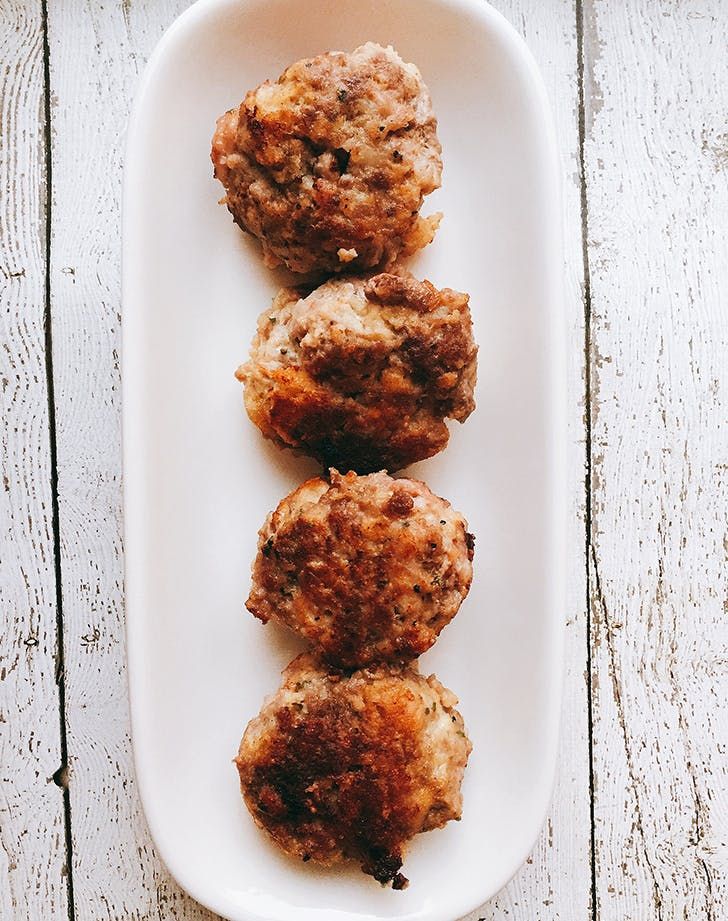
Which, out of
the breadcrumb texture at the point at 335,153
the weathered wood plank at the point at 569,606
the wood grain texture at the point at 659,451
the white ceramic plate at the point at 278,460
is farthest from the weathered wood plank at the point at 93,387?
the wood grain texture at the point at 659,451

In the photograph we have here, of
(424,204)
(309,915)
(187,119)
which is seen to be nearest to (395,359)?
(424,204)

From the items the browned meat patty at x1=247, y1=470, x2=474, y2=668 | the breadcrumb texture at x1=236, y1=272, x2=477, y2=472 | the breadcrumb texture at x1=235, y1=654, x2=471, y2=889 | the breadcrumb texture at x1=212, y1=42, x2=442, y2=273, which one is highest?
the breadcrumb texture at x1=212, y1=42, x2=442, y2=273

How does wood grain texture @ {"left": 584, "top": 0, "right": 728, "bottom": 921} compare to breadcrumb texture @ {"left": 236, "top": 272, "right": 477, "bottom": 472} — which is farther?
wood grain texture @ {"left": 584, "top": 0, "right": 728, "bottom": 921}

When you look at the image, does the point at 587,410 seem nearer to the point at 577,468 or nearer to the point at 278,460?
the point at 577,468

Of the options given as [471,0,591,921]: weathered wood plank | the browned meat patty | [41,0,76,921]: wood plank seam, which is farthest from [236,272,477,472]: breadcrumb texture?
[41,0,76,921]: wood plank seam

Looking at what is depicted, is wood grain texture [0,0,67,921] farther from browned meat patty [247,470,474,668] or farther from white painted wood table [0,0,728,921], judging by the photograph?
browned meat patty [247,470,474,668]

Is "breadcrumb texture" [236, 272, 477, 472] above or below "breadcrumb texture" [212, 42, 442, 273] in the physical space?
below

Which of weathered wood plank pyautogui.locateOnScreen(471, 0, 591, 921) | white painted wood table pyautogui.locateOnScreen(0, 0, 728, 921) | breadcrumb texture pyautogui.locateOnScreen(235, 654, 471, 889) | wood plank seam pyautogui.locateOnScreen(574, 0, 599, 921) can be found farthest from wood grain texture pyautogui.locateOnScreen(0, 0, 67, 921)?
wood plank seam pyautogui.locateOnScreen(574, 0, 599, 921)

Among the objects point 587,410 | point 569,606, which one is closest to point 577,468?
point 587,410
